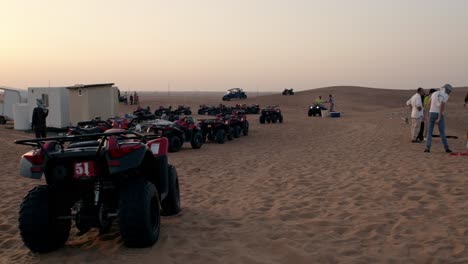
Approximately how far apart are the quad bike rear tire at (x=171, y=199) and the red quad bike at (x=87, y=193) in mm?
1075

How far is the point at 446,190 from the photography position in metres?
6.83

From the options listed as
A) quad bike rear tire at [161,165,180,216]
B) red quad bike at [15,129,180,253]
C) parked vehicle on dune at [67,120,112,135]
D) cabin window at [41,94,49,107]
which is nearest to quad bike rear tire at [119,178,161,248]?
red quad bike at [15,129,180,253]

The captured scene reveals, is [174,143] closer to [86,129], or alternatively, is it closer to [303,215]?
[86,129]

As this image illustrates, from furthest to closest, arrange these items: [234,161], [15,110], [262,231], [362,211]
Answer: [15,110] → [234,161] → [362,211] → [262,231]


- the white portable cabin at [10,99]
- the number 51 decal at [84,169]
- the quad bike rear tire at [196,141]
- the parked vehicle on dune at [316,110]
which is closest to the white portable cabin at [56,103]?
the white portable cabin at [10,99]

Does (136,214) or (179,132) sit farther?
(179,132)

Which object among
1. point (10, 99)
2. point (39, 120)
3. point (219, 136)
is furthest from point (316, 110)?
point (39, 120)

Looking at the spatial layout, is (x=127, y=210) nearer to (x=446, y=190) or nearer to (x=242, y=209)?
(x=242, y=209)

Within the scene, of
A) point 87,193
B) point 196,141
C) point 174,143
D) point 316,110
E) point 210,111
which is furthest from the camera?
point 210,111

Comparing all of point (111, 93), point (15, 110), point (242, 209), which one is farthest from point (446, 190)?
point (15, 110)

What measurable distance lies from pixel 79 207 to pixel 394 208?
391 centimetres

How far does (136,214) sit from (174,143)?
381 inches

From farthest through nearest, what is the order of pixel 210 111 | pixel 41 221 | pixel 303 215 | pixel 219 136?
1. pixel 210 111
2. pixel 219 136
3. pixel 303 215
4. pixel 41 221

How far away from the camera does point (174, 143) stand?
13.9 meters
